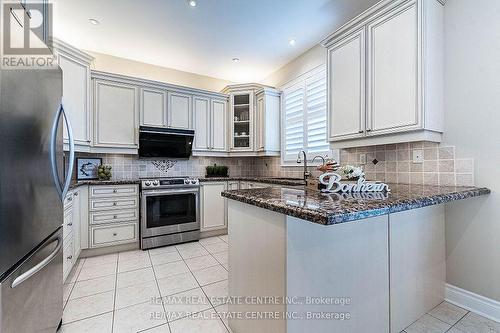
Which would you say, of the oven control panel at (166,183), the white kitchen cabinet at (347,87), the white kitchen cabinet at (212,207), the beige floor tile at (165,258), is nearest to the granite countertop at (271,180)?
the white kitchen cabinet at (212,207)

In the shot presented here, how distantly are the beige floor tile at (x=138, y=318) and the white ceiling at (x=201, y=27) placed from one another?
2.83 m

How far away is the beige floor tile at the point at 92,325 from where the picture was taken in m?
1.50

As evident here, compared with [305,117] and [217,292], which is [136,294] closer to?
[217,292]

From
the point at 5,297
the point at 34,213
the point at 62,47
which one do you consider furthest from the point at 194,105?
the point at 5,297

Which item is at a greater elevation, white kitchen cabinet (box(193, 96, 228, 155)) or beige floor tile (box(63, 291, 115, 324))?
white kitchen cabinet (box(193, 96, 228, 155))

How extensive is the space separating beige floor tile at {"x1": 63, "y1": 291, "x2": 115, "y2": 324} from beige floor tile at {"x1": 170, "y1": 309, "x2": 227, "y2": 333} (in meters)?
0.59

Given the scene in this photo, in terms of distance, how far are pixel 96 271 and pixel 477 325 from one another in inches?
128

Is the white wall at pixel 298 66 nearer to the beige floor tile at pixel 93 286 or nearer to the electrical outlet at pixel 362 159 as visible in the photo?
the electrical outlet at pixel 362 159

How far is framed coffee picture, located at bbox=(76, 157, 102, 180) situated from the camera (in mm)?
3127

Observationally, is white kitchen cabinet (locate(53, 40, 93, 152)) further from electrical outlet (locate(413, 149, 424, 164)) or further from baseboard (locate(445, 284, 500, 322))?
baseboard (locate(445, 284, 500, 322))

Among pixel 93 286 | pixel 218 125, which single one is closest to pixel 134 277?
pixel 93 286

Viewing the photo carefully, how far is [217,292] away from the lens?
6.45 feet

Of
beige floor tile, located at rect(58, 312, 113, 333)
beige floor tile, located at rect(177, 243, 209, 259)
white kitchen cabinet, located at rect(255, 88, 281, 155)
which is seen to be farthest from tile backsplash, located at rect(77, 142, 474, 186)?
beige floor tile, located at rect(58, 312, 113, 333)

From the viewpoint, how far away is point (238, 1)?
2.34 metres
